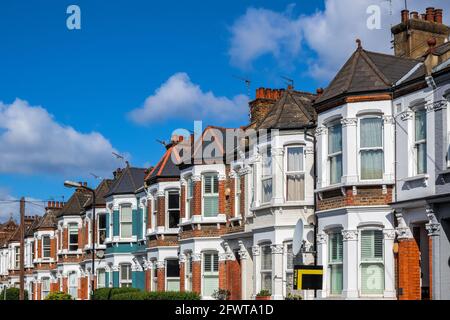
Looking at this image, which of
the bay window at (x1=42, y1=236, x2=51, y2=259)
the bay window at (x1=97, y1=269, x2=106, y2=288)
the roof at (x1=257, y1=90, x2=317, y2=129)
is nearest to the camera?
the roof at (x1=257, y1=90, x2=317, y2=129)

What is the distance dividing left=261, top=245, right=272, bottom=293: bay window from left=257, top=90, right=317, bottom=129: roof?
443 centimetres

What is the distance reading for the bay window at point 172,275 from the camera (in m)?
36.3

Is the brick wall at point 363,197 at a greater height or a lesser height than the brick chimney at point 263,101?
lesser

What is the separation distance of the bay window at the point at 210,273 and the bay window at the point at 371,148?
36.3ft

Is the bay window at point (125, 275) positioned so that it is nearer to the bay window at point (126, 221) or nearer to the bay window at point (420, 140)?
the bay window at point (126, 221)

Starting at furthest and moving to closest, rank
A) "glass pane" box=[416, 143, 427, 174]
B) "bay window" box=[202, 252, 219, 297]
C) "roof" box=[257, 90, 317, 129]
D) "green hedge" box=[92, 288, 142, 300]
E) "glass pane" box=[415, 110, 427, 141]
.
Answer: "green hedge" box=[92, 288, 142, 300] → "bay window" box=[202, 252, 219, 297] → "roof" box=[257, 90, 317, 129] → "glass pane" box=[415, 110, 427, 141] → "glass pane" box=[416, 143, 427, 174]

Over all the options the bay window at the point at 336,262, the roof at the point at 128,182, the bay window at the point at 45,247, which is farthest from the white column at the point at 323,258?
the bay window at the point at 45,247

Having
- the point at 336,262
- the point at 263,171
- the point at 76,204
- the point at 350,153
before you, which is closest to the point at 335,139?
the point at 350,153

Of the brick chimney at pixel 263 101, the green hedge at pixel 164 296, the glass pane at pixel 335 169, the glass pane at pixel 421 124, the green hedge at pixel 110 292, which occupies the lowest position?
the green hedge at pixel 110 292

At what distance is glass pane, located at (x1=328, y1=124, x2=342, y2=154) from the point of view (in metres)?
24.1

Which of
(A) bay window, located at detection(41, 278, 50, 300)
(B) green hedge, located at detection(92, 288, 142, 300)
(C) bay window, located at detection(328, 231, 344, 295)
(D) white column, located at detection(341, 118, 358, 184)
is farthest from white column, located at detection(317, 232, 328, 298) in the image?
(A) bay window, located at detection(41, 278, 50, 300)

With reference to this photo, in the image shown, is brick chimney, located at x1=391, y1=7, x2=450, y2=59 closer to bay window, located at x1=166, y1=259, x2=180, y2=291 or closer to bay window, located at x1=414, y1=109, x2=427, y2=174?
bay window, located at x1=414, y1=109, x2=427, y2=174

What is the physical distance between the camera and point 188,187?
1351 inches
